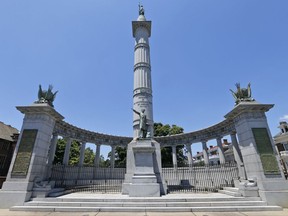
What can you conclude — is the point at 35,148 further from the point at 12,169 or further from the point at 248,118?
the point at 248,118

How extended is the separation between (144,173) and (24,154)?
9581 millimetres

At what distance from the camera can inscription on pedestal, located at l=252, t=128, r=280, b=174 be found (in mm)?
11219

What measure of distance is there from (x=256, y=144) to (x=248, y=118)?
2081mm

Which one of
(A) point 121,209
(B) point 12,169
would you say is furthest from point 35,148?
(A) point 121,209

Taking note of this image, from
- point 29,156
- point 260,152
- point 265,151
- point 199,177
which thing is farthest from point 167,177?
point 29,156

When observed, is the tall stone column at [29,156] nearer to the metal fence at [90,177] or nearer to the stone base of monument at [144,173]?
the metal fence at [90,177]

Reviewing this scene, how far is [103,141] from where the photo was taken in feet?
96.0

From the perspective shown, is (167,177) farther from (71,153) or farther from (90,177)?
(71,153)

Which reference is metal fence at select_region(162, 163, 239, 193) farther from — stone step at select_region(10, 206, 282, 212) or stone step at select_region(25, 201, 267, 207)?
stone step at select_region(10, 206, 282, 212)

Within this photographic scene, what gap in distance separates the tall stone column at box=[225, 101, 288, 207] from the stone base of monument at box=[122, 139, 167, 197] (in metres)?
7.11

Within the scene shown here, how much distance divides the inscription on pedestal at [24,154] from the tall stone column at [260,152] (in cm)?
1680

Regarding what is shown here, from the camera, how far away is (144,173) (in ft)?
42.4

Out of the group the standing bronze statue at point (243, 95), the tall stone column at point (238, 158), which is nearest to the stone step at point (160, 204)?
the tall stone column at point (238, 158)

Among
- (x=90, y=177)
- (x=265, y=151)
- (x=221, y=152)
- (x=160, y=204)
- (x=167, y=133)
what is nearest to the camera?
(x=160, y=204)
